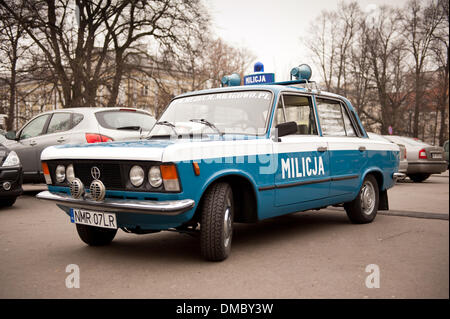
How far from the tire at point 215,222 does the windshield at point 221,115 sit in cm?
90

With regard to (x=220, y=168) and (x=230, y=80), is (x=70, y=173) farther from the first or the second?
(x=230, y=80)

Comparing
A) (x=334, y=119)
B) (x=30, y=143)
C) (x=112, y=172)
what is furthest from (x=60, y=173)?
(x=30, y=143)

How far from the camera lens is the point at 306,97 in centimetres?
580

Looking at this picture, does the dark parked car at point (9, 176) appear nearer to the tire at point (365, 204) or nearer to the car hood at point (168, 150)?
the car hood at point (168, 150)

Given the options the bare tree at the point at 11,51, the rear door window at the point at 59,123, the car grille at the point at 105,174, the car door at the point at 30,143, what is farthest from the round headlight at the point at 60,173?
the bare tree at the point at 11,51

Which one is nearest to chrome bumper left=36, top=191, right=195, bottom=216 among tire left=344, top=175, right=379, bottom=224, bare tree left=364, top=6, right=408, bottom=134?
tire left=344, top=175, right=379, bottom=224

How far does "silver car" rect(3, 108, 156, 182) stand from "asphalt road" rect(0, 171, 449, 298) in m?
2.20

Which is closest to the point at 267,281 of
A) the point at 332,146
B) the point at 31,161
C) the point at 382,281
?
the point at 382,281

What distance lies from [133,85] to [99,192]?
21.5 m

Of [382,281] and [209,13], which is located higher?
[209,13]

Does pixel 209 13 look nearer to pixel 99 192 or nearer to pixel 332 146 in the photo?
pixel 332 146

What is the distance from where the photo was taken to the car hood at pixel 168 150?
12.9ft

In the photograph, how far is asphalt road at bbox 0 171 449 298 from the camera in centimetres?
351
